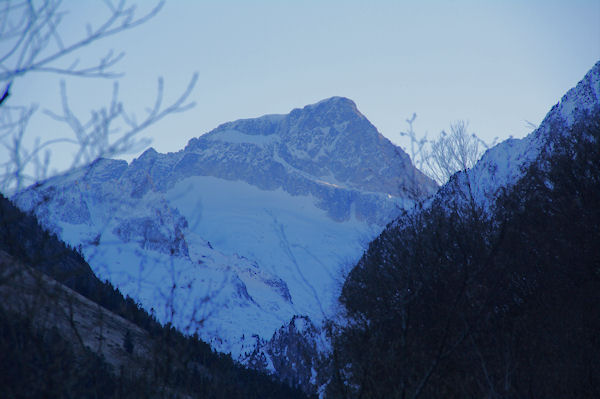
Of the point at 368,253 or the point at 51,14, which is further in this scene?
the point at 368,253

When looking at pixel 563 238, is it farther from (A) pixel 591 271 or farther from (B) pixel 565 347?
(B) pixel 565 347

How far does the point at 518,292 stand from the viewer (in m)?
16.1

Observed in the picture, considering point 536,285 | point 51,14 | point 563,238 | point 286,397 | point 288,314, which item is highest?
point 288,314

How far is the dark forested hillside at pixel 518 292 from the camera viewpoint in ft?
31.4

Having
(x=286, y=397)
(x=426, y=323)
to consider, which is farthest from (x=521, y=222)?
(x=286, y=397)

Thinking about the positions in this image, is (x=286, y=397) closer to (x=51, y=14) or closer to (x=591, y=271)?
(x=591, y=271)

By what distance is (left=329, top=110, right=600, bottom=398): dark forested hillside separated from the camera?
31.4 ft

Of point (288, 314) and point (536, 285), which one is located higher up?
point (288, 314)

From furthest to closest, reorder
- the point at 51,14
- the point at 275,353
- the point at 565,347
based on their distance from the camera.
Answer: the point at 275,353 → the point at 565,347 → the point at 51,14

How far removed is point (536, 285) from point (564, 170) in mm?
3898

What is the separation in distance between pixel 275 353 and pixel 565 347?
70551 mm

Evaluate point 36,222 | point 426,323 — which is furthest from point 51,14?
point 426,323

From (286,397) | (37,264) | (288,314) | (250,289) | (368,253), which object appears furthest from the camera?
(250,289)

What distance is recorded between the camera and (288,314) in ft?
606
